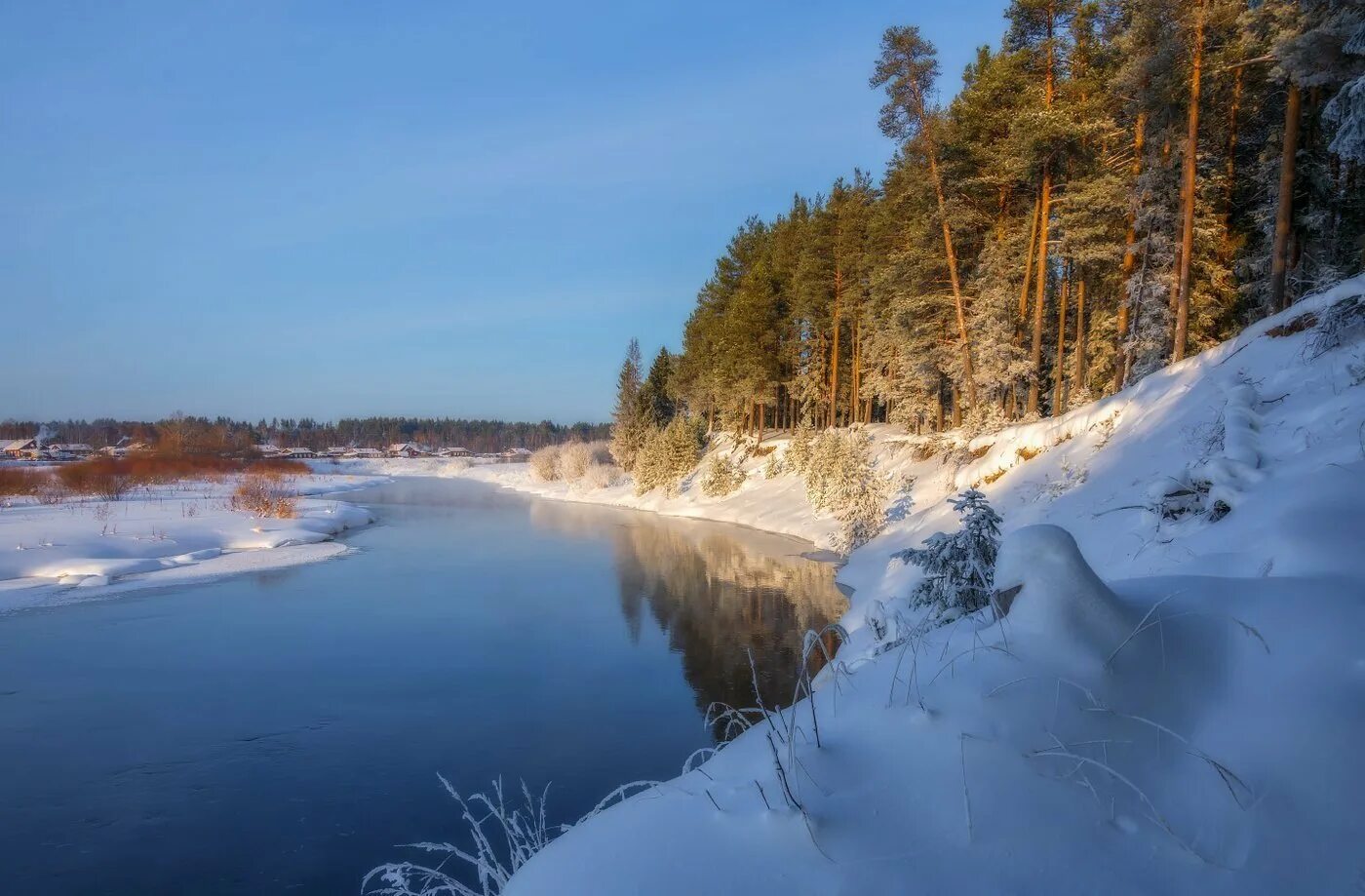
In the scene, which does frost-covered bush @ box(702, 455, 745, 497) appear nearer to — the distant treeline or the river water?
the river water

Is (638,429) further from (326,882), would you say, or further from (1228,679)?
(1228,679)

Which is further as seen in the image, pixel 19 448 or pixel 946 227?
pixel 19 448

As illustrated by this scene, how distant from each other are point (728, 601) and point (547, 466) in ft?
141

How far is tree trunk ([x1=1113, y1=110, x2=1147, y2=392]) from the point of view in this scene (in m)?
17.5

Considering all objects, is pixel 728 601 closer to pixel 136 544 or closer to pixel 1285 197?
pixel 1285 197

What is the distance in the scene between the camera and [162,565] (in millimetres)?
19891

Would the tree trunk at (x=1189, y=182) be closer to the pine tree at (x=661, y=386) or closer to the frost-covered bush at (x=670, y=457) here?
the frost-covered bush at (x=670, y=457)

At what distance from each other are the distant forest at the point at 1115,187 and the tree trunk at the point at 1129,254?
0.24 feet

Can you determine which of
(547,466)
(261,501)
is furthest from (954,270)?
(547,466)

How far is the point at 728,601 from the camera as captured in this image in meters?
16.8

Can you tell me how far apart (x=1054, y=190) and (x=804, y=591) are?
1313 cm

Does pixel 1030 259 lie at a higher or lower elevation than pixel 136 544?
higher

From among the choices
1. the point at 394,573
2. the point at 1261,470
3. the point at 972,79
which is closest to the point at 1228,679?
the point at 1261,470

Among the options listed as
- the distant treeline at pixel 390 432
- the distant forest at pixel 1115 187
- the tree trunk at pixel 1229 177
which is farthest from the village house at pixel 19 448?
the tree trunk at pixel 1229 177
